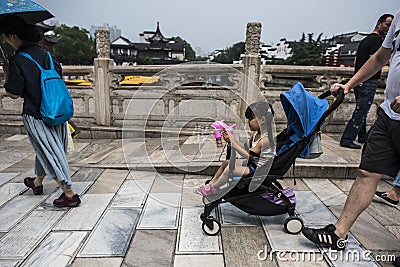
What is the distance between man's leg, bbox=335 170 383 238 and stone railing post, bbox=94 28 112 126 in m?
4.93

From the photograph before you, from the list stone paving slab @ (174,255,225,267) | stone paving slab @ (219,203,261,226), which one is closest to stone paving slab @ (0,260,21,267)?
stone paving slab @ (174,255,225,267)

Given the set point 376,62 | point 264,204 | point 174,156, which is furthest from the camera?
point 174,156

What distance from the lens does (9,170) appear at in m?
4.13

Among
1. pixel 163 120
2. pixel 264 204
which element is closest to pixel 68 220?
pixel 264 204

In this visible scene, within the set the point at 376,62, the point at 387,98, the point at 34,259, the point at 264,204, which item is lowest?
the point at 34,259

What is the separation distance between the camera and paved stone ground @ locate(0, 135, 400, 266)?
2314 millimetres

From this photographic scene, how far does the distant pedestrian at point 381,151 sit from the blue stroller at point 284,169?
12.7 inches

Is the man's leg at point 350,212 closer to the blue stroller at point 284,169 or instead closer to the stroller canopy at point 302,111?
the blue stroller at point 284,169

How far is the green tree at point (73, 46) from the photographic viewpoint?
43.1m

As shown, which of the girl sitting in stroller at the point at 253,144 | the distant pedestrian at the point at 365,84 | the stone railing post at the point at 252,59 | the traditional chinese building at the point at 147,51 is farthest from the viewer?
the traditional chinese building at the point at 147,51

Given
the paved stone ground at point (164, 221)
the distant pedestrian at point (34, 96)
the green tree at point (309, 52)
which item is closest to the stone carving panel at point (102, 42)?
the paved stone ground at point (164, 221)

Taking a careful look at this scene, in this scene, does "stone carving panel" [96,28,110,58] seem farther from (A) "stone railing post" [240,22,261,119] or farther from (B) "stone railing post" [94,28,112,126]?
(A) "stone railing post" [240,22,261,119]

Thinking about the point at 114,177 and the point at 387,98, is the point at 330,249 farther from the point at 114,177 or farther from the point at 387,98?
the point at 114,177

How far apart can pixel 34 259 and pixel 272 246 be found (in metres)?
1.88
